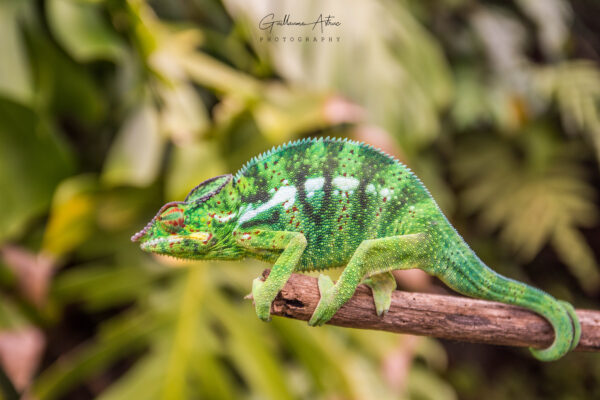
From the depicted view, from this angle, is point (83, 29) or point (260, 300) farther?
point (83, 29)

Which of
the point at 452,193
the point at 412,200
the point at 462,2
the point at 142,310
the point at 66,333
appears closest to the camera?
the point at 412,200

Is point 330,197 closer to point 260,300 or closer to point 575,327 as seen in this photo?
point 260,300

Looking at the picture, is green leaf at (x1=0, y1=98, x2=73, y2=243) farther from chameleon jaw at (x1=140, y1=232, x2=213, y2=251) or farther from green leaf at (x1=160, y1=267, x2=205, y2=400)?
chameleon jaw at (x1=140, y1=232, x2=213, y2=251)

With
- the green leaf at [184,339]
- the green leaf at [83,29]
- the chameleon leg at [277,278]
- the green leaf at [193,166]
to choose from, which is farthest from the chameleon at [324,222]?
the green leaf at [83,29]

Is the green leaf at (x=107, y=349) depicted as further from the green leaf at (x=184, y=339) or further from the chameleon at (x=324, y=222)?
the chameleon at (x=324, y=222)

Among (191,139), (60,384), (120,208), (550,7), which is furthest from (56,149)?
(550,7)

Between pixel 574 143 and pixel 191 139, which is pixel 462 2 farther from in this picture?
pixel 191 139

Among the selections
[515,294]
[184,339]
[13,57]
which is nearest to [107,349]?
[184,339]
